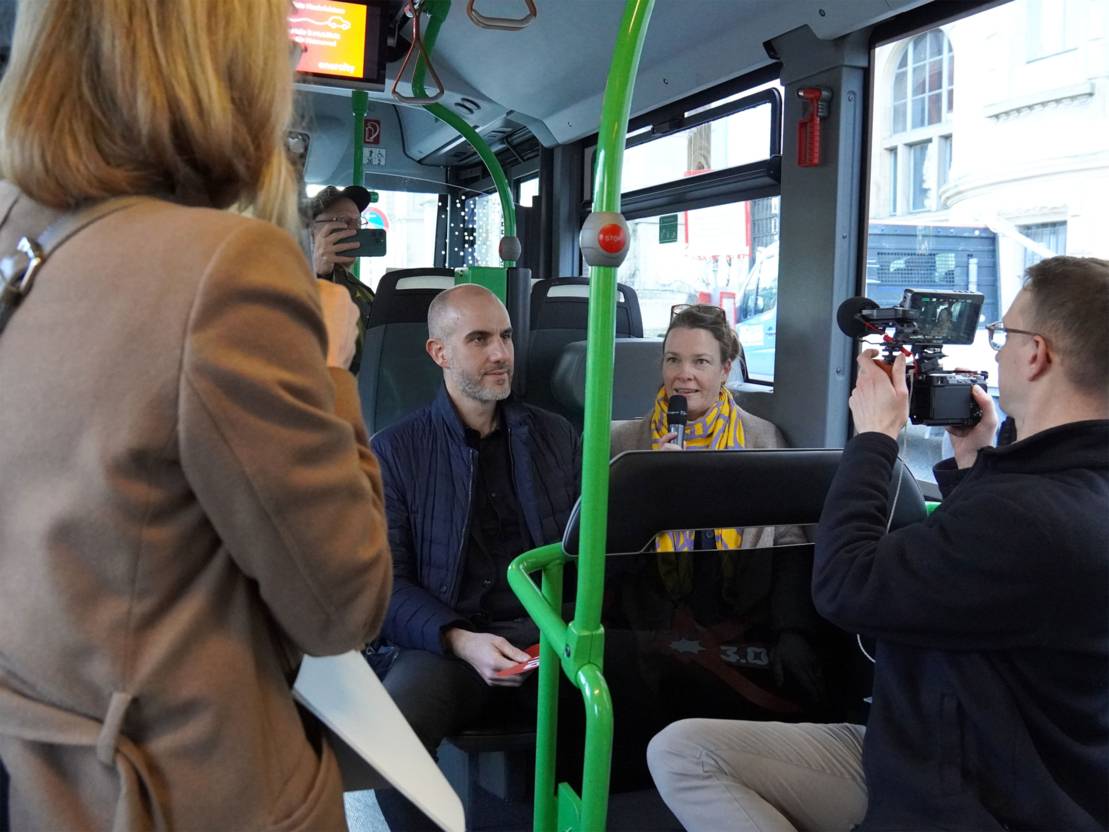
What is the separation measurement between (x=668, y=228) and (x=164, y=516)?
13.4 ft

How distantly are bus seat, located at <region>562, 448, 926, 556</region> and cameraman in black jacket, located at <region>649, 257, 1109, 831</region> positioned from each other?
0.52ft

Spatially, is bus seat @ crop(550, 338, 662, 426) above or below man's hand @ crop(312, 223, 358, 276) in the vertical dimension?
below

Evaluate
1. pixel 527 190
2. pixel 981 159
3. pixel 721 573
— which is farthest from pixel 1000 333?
pixel 527 190

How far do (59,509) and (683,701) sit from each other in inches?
52.1

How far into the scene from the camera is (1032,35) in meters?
2.78

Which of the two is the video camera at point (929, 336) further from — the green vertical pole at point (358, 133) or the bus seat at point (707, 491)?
the green vertical pole at point (358, 133)

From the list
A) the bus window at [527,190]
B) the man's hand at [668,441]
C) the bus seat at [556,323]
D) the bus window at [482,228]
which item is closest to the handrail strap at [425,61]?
the bus seat at [556,323]

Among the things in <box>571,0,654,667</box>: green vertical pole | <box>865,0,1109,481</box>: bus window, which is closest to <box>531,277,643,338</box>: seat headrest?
<box>865,0,1109,481</box>: bus window

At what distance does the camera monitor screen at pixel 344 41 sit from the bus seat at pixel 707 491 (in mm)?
2417

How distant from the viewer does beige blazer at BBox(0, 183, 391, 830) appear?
2.40ft

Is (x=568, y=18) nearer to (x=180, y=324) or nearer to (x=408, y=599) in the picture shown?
(x=408, y=599)

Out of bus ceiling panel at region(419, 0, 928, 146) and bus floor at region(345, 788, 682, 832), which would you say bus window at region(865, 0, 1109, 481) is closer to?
bus ceiling panel at region(419, 0, 928, 146)

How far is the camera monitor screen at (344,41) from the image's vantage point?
3.40 meters

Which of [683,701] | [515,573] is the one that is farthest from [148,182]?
[683,701]
